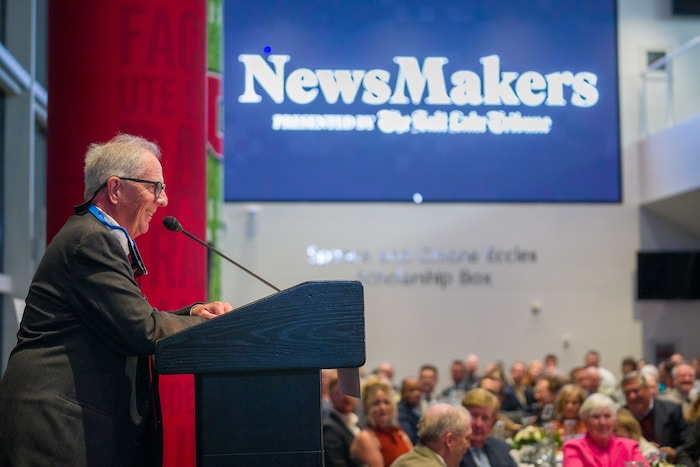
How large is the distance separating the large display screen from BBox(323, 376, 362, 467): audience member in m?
8.31

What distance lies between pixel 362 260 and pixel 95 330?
478 inches

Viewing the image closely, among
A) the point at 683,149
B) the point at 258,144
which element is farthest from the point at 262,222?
the point at 683,149

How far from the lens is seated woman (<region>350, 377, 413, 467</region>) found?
18.0 ft

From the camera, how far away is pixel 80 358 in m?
2.01

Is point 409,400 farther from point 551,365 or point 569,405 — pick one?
point 551,365

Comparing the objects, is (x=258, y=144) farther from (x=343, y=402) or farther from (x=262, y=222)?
(x=343, y=402)

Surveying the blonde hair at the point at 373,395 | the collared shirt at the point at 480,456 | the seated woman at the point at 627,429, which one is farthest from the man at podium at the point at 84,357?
the seated woman at the point at 627,429

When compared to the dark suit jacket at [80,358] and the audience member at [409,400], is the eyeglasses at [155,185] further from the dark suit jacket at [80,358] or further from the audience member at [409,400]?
the audience member at [409,400]

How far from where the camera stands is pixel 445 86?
545 inches

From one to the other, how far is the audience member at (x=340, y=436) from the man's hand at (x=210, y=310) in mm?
3420

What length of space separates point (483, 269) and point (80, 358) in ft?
41.3

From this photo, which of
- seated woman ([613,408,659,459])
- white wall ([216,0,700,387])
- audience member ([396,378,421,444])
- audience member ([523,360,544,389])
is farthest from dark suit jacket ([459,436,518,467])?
white wall ([216,0,700,387])

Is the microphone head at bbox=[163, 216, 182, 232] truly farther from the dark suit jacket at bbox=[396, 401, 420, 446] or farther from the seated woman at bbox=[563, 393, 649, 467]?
the dark suit jacket at bbox=[396, 401, 420, 446]

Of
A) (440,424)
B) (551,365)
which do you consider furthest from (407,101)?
(440,424)
